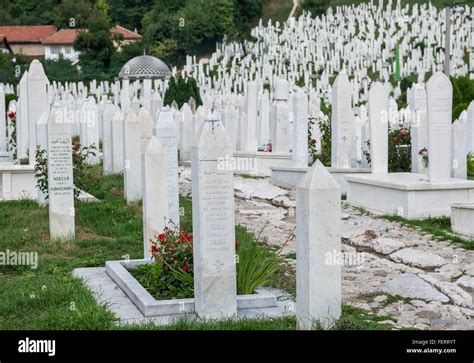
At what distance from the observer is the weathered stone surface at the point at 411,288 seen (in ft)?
28.1

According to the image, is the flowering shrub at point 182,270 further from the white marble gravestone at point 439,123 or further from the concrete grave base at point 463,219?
the white marble gravestone at point 439,123

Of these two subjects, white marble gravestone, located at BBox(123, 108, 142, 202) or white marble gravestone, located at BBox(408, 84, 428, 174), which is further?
white marble gravestone, located at BBox(408, 84, 428, 174)

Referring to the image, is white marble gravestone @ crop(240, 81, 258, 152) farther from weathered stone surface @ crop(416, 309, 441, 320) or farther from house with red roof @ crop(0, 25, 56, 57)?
house with red roof @ crop(0, 25, 56, 57)

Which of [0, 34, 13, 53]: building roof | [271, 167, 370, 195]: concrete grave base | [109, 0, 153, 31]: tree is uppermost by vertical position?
[109, 0, 153, 31]: tree

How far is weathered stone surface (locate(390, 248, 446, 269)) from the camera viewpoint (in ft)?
33.1

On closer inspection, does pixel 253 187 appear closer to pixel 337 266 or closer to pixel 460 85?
pixel 337 266

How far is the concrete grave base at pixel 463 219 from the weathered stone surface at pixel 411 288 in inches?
98.1

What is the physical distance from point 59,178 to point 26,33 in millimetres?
70353

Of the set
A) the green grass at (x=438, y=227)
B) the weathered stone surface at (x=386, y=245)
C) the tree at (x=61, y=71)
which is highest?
Result: the tree at (x=61, y=71)

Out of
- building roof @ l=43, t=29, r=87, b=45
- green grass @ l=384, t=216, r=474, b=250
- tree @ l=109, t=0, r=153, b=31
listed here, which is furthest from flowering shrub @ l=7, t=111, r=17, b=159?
tree @ l=109, t=0, r=153, b=31

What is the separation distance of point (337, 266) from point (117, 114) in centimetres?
1236

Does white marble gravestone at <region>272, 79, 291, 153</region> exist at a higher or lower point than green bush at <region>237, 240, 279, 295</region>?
higher

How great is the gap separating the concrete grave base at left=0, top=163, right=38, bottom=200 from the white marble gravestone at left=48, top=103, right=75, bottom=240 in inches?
139

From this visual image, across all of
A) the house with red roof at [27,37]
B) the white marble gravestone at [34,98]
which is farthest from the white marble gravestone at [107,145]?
the house with red roof at [27,37]
